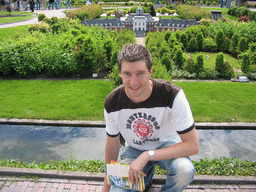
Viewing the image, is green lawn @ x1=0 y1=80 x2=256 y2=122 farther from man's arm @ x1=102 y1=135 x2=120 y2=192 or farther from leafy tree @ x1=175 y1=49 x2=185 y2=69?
man's arm @ x1=102 y1=135 x2=120 y2=192

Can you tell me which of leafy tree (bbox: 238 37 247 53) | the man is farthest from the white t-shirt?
leafy tree (bbox: 238 37 247 53)

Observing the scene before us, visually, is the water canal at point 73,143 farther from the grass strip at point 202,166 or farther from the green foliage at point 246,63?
the green foliage at point 246,63

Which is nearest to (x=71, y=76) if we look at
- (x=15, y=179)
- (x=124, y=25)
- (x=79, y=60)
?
(x=79, y=60)

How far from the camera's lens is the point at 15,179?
3.67 m

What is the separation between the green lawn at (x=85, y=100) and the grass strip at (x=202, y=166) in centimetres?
196

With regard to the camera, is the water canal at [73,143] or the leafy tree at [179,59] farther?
the leafy tree at [179,59]

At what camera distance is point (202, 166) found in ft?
12.3

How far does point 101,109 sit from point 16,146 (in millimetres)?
2451

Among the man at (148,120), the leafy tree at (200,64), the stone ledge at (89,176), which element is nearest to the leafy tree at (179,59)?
the leafy tree at (200,64)

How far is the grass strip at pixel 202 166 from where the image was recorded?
3600 millimetres

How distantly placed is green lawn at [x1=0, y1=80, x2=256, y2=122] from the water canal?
1.58 ft

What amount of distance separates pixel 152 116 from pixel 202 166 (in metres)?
1.94

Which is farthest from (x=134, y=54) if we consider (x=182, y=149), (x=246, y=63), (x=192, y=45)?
(x=192, y=45)

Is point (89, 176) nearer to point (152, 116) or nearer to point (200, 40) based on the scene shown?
point (152, 116)
